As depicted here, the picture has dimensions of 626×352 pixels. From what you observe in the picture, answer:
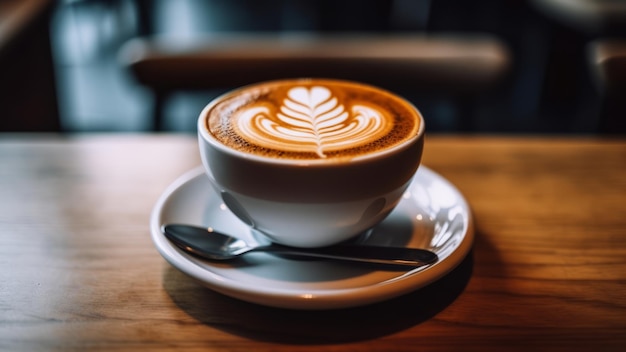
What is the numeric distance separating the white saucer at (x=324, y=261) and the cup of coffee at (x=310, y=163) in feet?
0.09

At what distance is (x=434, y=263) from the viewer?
1.37 feet

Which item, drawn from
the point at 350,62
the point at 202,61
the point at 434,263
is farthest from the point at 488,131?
the point at 434,263

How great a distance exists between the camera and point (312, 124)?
478 millimetres

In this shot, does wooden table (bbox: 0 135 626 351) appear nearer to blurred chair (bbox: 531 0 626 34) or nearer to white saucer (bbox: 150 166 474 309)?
white saucer (bbox: 150 166 474 309)

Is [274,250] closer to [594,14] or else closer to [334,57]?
[334,57]

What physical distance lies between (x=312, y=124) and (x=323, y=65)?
0.56 metres

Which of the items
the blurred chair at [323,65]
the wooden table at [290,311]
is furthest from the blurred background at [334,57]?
the wooden table at [290,311]

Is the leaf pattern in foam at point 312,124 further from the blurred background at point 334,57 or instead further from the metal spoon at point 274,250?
the blurred background at point 334,57

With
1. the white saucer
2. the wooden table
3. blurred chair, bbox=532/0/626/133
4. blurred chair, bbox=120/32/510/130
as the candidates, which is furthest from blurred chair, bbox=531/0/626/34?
the white saucer

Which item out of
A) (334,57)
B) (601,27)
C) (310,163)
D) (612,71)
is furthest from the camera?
(601,27)

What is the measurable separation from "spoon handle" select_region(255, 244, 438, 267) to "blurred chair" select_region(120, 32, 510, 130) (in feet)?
2.00

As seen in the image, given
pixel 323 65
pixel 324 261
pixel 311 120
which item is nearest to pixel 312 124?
pixel 311 120

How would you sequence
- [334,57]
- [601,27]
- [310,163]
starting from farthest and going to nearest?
[601,27] → [334,57] → [310,163]

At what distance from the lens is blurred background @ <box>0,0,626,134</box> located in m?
1.05
